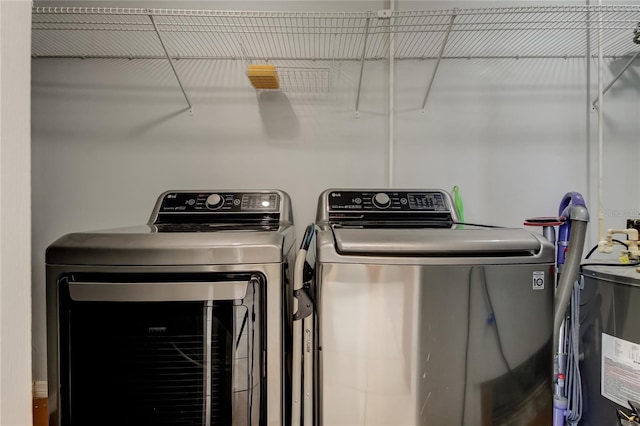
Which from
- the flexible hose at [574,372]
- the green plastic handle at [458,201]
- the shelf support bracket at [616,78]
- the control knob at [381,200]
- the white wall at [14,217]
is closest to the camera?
the white wall at [14,217]

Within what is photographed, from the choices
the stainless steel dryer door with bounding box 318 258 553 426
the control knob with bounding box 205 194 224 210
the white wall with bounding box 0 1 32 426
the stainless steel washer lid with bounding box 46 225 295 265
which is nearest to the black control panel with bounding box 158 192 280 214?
the control knob with bounding box 205 194 224 210

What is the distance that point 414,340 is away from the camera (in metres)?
0.80

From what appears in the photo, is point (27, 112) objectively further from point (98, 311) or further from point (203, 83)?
point (203, 83)

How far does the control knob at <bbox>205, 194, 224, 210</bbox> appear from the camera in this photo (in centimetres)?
133

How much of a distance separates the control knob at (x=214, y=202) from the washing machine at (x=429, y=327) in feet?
2.25

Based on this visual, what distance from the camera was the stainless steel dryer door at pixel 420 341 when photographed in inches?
31.4

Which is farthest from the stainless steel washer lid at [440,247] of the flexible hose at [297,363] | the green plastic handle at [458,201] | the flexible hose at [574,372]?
the green plastic handle at [458,201]

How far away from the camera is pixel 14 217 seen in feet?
1.75

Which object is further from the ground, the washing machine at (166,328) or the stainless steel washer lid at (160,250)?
the stainless steel washer lid at (160,250)

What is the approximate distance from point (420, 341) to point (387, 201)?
0.65 metres

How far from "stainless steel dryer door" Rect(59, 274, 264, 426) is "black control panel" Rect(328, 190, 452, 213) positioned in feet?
2.11

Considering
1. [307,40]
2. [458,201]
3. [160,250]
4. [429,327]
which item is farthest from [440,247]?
[307,40]

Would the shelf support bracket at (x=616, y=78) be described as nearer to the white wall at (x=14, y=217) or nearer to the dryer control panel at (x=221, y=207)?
the dryer control panel at (x=221, y=207)

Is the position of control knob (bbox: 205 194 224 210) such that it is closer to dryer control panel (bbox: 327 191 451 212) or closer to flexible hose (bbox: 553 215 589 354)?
dryer control panel (bbox: 327 191 451 212)
